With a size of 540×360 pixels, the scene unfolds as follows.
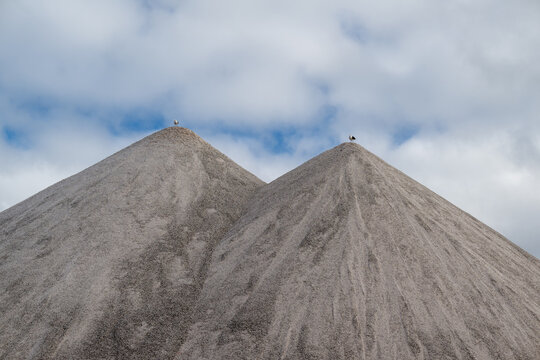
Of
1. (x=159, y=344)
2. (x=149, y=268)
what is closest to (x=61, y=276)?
(x=149, y=268)

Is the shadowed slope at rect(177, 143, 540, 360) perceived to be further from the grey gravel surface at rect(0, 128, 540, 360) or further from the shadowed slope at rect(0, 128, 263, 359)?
the shadowed slope at rect(0, 128, 263, 359)

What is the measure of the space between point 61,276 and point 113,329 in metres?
2.81

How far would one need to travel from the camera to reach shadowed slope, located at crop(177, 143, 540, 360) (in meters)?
9.58

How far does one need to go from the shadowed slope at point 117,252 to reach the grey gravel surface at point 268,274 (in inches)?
1.9

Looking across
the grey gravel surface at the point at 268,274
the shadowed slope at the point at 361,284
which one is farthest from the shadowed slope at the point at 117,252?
the shadowed slope at the point at 361,284

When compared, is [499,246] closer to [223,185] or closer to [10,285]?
[223,185]

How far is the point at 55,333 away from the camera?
10.4 metres

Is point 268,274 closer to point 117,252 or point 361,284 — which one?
point 361,284

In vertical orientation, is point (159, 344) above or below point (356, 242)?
below

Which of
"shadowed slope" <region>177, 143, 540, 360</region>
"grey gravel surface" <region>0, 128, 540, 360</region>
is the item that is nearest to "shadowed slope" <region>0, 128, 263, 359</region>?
"grey gravel surface" <region>0, 128, 540, 360</region>

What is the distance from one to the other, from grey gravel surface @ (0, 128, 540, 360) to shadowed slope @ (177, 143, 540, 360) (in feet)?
0.14

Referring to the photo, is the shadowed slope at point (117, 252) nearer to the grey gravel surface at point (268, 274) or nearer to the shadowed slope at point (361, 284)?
the grey gravel surface at point (268, 274)

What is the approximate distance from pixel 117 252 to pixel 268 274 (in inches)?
192

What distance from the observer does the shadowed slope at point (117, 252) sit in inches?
411
